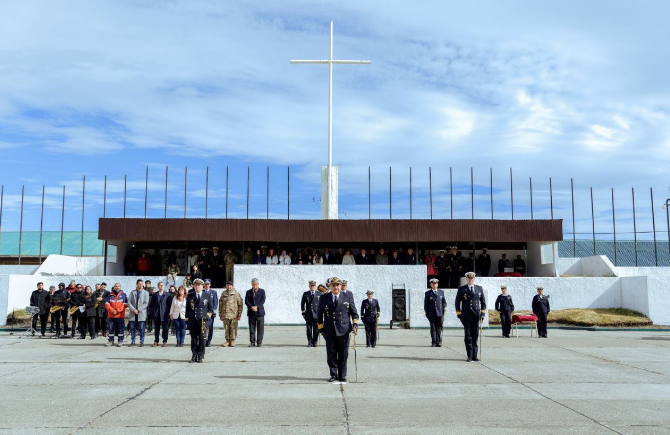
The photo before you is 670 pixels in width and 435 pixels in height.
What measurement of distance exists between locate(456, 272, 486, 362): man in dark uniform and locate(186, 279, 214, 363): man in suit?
5.98 metres

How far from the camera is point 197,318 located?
592 inches

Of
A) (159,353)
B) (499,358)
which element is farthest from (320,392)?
(159,353)

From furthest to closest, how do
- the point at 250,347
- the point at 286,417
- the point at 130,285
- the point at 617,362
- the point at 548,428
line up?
the point at 130,285 → the point at 250,347 → the point at 617,362 → the point at 286,417 → the point at 548,428

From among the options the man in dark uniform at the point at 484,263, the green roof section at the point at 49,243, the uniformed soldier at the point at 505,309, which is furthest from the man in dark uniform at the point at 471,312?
the green roof section at the point at 49,243

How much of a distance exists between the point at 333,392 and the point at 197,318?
220 inches

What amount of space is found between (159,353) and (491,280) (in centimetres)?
1790

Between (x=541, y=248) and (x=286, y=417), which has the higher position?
(x=541, y=248)

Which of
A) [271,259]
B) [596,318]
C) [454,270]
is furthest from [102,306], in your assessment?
[596,318]

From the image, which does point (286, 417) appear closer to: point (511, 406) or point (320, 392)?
point (320, 392)

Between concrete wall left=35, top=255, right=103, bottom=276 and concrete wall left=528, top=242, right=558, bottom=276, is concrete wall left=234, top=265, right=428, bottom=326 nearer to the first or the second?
concrete wall left=528, top=242, right=558, bottom=276

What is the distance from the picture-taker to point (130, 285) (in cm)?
2866

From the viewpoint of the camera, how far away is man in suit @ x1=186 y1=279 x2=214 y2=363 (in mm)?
14758

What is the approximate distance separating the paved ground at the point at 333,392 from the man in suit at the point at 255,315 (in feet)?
3.60

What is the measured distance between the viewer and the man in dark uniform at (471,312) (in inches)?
588
